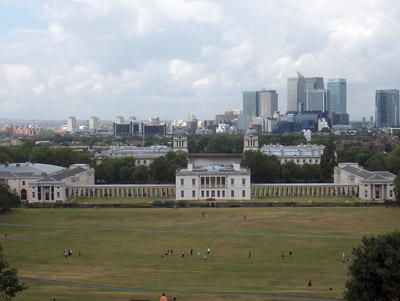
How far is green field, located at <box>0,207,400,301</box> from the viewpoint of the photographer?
38.6m

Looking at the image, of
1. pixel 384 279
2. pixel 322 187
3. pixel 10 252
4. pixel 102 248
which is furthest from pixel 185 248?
pixel 322 187

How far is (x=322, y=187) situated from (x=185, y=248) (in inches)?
1919

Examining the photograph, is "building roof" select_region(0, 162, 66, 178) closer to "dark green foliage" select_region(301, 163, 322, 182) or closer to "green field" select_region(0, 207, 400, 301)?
"green field" select_region(0, 207, 400, 301)

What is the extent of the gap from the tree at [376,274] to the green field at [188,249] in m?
4.02

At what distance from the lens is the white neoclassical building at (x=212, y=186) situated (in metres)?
89.9

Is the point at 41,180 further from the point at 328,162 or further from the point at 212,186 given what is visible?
the point at 328,162

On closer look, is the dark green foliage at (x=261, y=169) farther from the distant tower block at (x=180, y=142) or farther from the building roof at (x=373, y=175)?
the distant tower block at (x=180, y=142)

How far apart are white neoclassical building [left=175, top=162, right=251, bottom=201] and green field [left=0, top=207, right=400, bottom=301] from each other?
12525 mm

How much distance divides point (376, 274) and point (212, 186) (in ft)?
192

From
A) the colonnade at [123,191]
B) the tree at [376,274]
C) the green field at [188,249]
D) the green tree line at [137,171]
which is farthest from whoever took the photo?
the green tree line at [137,171]

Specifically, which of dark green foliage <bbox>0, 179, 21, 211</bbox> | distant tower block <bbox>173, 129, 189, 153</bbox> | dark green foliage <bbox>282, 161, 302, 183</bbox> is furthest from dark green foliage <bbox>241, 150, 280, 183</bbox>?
distant tower block <bbox>173, 129, 189, 153</bbox>

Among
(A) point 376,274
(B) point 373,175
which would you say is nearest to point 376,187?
(B) point 373,175

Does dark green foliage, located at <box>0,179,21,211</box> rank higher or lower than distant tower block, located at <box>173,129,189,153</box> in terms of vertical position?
lower

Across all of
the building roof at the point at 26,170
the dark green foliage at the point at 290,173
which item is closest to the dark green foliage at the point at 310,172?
the dark green foliage at the point at 290,173
